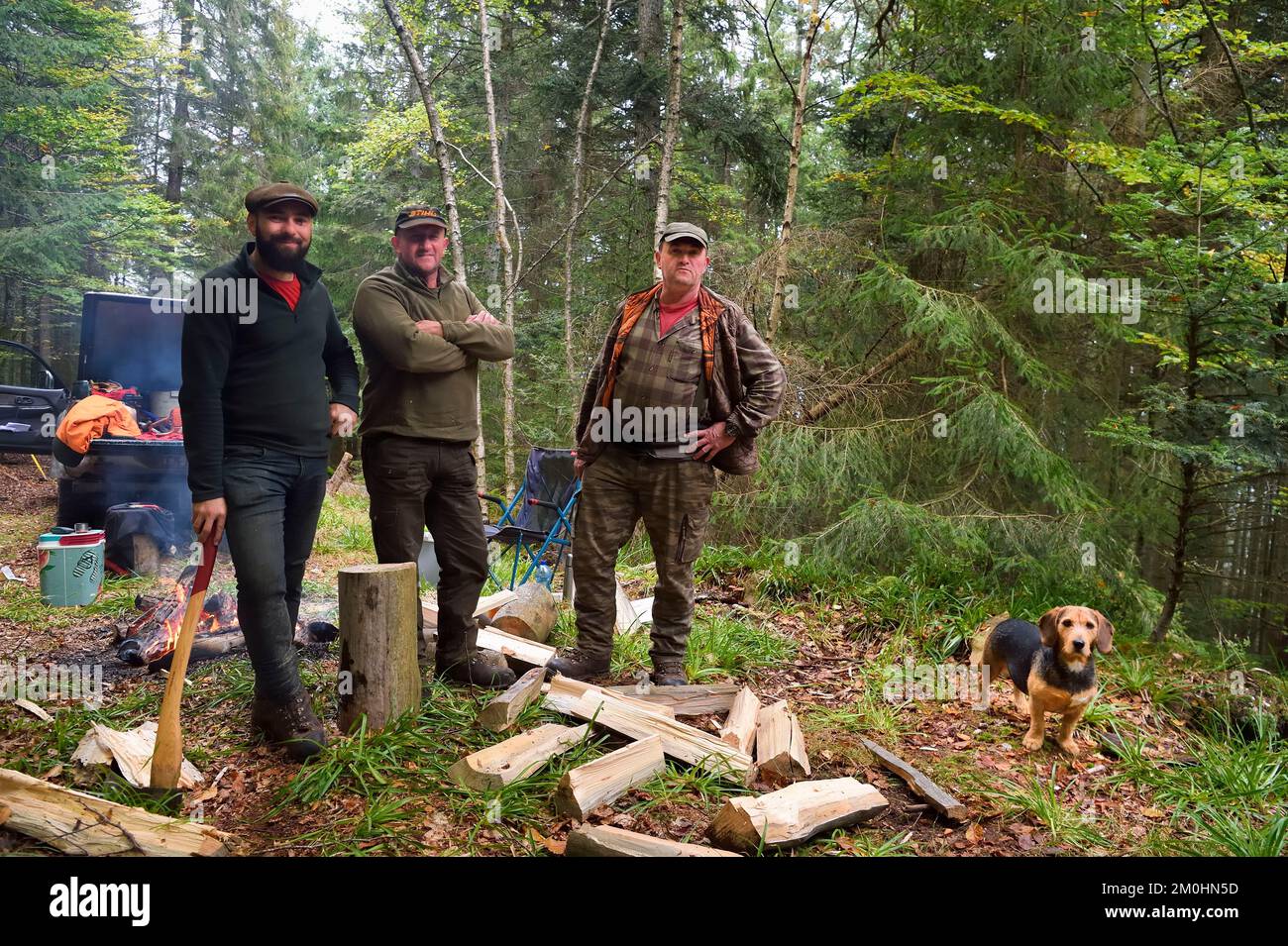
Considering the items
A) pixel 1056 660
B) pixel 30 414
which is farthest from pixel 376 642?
pixel 30 414

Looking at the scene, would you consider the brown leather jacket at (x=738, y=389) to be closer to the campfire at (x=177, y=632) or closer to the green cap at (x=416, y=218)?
the green cap at (x=416, y=218)

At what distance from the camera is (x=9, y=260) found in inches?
455

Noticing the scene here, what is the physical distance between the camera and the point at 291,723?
2951 mm

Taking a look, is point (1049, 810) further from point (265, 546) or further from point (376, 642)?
point (265, 546)

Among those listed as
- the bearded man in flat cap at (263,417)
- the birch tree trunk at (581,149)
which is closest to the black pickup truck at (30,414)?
the birch tree trunk at (581,149)

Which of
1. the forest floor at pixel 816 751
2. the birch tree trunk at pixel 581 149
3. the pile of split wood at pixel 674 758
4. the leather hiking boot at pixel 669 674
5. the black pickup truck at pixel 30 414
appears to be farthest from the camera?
the birch tree trunk at pixel 581 149

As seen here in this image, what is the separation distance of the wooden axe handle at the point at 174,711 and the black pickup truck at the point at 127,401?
430 centimetres

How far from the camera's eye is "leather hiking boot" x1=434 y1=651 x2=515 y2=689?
363 cm

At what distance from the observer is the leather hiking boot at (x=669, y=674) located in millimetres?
3711

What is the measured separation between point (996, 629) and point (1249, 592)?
1079cm

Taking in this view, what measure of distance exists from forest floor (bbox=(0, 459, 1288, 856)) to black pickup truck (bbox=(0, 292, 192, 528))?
3.47 ft

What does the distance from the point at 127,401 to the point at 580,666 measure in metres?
5.91
